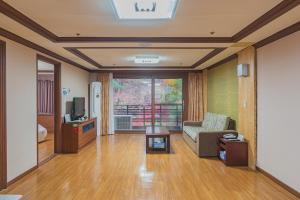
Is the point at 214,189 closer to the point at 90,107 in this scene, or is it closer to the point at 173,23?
the point at 173,23

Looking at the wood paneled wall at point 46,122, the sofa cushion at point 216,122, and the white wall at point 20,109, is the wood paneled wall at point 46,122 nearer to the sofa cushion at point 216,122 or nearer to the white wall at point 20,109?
the white wall at point 20,109

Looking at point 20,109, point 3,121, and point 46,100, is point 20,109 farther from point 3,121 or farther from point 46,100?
point 46,100

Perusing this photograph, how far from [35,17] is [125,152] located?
3.70m

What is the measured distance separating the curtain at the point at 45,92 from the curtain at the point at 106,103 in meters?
1.95

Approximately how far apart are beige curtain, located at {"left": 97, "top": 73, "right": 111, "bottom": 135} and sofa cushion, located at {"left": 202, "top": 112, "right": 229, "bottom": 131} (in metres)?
3.41

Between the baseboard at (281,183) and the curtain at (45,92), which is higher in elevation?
the curtain at (45,92)

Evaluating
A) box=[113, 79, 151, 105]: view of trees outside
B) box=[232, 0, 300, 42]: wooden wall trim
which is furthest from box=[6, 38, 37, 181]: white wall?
box=[113, 79, 151, 105]: view of trees outside

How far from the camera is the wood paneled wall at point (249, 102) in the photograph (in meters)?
4.54

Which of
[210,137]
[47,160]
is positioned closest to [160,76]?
[210,137]

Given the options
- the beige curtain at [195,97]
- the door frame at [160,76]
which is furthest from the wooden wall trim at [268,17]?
the door frame at [160,76]

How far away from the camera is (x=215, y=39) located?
4324 mm

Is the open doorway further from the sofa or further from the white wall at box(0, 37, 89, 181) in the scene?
the sofa

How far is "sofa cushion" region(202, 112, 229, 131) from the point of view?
567 centimetres

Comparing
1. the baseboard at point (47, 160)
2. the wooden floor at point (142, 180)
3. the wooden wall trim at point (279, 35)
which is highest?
the wooden wall trim at point (279, 35)
